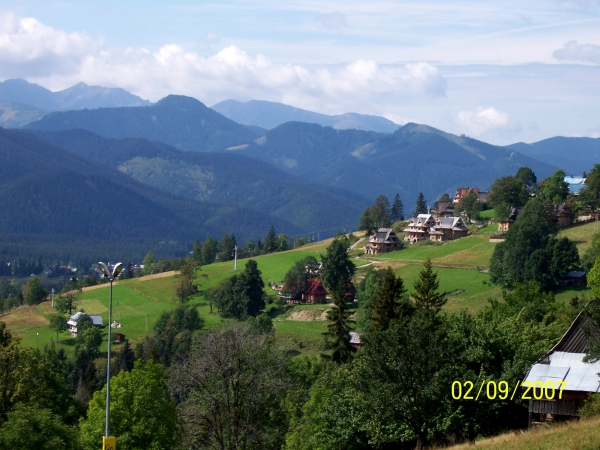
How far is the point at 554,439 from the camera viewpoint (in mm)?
22953

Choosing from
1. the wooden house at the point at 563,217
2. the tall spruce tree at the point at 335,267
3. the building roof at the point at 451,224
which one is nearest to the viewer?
the tall spruce tree at the point at 335,267

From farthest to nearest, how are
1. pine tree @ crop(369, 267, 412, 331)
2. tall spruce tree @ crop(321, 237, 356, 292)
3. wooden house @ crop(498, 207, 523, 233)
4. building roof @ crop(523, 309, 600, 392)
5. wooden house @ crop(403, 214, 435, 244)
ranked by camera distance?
wooden house @ crop(403, 214, 435, 244), wooden house @ crop(498, 207, 523, 233), tall spruce tree @ crop(321, 237, 356, 292), pine tree @ crop(369, 267, 412, 331), building roof @ crop(523, 309, 600, 392)

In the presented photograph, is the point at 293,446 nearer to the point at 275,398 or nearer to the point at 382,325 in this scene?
the point at 275,398

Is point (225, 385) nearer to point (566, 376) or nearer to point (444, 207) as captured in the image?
point (566, 376)

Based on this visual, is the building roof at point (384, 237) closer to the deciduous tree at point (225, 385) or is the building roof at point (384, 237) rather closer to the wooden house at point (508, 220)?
the wooden house at point (508, 220)

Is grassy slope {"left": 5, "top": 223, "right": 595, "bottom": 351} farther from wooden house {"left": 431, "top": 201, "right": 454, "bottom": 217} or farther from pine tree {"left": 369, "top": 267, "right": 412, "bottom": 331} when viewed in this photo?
pine tree {"left": 369, "top": 267, "right": 412, "bottom": 331}

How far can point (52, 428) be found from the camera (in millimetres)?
27812

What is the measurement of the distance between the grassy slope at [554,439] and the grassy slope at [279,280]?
157 ft
